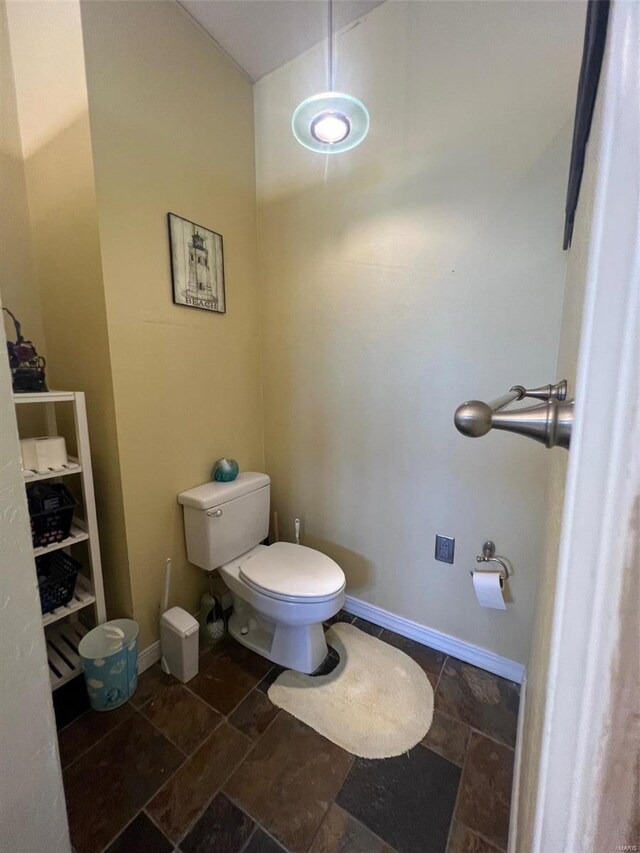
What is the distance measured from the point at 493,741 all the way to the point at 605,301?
1501mm

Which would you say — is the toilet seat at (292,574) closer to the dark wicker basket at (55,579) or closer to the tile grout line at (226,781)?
the tile grout line at (226,781)

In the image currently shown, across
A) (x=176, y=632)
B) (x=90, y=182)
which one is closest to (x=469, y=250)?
(x=90, y=182)

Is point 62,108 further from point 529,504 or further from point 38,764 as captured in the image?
point 529,504

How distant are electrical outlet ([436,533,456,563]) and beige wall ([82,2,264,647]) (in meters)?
1.06

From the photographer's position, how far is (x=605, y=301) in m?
0.21

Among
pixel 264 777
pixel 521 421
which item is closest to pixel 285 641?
pixel 264 777

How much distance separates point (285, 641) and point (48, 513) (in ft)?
3.36

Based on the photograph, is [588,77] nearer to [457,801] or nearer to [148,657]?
[457,801]

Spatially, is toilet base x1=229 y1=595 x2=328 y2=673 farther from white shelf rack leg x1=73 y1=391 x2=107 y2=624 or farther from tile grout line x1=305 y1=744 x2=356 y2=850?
white shelf rack leg x1=73 y1=391 x2=107 y2=624

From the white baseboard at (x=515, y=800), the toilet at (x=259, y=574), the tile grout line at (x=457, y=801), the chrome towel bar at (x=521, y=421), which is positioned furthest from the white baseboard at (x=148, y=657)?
the chrome towel bar at (x=521, y=421)

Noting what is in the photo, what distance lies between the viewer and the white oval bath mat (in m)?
1.12

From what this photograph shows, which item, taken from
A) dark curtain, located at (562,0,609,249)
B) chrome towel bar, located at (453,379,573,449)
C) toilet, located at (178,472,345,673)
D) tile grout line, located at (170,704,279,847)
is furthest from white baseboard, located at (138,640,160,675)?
dark curtain, located at (562,0,609,249)

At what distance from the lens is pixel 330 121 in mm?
1042

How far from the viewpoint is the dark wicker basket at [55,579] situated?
1.19 metres
